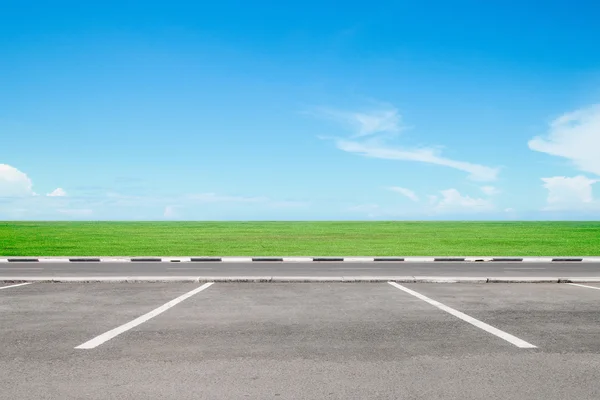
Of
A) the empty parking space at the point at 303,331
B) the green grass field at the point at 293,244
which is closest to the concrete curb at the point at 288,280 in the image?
the empty parking space at the point at 303,331

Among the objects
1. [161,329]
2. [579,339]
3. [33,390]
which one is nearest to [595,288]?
[579,339]

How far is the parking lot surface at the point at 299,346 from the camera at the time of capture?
4.72 metres

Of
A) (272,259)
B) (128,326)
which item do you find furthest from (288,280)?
(272,259)

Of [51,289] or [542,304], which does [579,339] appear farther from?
[51,289]

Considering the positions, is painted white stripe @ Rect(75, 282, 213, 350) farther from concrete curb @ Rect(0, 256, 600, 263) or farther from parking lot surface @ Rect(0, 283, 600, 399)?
concrete curb @ Rect(0, 256, 600, 263)

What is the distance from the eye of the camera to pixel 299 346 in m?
6.34

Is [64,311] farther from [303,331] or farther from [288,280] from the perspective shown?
[288,280]

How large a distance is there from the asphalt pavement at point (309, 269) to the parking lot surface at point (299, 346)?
5024 mm

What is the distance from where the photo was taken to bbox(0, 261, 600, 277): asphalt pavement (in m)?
16.1

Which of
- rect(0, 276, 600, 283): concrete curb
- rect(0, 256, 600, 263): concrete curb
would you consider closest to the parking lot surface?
rect(0, 276, 600, 283): concrete curb

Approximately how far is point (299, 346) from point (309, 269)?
11.6m

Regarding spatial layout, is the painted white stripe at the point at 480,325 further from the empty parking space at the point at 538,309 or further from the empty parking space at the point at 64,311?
the empty parking space at the point at 64,311

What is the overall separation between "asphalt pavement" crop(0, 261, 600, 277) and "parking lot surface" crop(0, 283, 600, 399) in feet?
16.5

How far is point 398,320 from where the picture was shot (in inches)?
320
